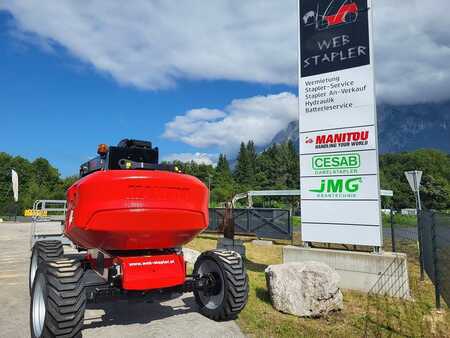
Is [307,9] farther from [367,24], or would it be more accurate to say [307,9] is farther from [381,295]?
[381,295]

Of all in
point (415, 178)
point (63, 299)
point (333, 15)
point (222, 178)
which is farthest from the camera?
point (222, 178)

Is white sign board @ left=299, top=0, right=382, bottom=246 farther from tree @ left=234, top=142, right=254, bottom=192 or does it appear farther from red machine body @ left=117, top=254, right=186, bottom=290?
tree @ left=234, top=142, right=254, bottom=192

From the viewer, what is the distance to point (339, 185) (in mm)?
8188

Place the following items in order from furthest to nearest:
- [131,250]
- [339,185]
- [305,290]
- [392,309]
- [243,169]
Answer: [243,169]
[339,185]
[392,309]
[305,290]
[131,250]

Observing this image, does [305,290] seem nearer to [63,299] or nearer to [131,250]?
[131,250]

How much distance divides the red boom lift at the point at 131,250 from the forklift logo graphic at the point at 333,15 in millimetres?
5617

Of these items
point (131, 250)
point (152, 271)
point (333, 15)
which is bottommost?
point (152, 271)

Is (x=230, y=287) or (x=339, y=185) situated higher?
(x=339, y=185)

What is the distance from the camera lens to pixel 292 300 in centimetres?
609

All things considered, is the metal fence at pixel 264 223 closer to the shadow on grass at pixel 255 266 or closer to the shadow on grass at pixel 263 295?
the shadow on grass at pixel 255 266

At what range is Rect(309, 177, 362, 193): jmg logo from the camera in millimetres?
7965

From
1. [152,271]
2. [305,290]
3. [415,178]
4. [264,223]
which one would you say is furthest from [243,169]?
[152,271]

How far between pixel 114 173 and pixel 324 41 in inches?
248

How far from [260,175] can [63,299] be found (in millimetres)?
97441
